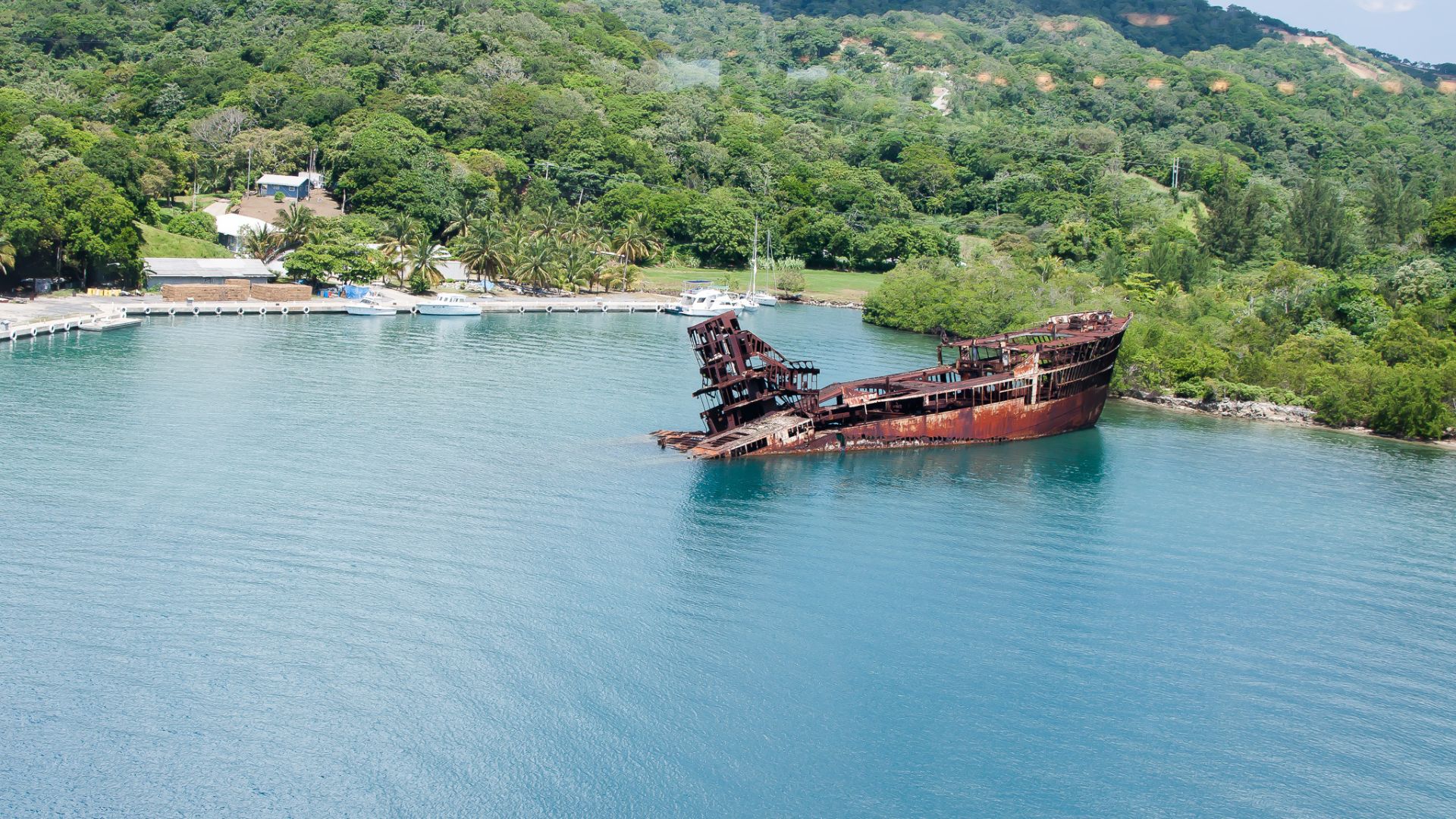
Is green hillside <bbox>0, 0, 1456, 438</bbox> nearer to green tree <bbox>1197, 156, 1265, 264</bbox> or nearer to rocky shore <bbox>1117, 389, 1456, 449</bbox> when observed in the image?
green tree <bbox>1197, 156, 1265, 264</bbox>

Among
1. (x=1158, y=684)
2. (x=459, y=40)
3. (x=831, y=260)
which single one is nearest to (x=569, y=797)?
(x=1158, y=684)

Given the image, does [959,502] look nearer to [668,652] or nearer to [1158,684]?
[1158,684]

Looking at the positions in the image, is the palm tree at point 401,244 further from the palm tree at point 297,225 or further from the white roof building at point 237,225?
the white roof building at point 237,225

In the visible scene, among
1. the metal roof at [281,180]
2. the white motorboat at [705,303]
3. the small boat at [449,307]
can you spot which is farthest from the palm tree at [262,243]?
the white motorboat at [705,303]

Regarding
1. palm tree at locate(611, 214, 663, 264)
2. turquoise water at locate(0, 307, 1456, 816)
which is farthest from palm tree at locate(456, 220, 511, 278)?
turquoise water at locate(0, 307, 1456, 816)

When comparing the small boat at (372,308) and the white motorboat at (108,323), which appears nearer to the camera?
the white motorboat at (108,323)

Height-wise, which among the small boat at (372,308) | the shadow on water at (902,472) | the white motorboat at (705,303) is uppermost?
the white motorboat at (705,303)
